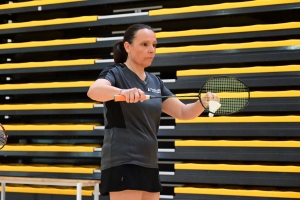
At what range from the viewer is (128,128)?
2.46m

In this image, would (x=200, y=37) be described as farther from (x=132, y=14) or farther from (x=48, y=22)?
(x=48, y=22)

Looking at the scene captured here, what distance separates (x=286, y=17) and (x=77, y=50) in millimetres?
2162

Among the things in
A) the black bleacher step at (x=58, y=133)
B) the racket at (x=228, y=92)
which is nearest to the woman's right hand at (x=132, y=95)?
the racket at (x=228, y=92)

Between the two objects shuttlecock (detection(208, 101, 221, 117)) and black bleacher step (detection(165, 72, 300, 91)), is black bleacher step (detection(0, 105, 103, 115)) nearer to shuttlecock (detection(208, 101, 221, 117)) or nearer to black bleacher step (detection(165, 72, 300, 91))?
→ black bleacher step (detection(165, 72, 300, 91))

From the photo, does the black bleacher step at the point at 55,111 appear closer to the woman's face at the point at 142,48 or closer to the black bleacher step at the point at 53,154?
the black bleacher step at the point at 53,154

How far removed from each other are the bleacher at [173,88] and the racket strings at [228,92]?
4.30ft

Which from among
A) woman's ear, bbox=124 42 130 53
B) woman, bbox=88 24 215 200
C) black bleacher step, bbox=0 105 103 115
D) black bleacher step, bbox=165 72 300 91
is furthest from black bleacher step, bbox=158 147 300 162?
woman's ear, bbox=124 42 130 53

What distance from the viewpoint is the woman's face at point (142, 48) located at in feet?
8.49

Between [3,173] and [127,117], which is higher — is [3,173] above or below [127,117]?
below

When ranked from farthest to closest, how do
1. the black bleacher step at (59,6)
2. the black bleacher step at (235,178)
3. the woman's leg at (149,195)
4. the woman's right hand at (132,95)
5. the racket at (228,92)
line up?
the black bleacher step at (59,6), the black bleacher step at (235,178), the racket at (228,92), the woman's leg at (149,195), the woman's right hand at (132,95)

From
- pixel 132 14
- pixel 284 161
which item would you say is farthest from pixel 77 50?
pixel 284 161

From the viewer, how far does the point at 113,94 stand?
7.74ft

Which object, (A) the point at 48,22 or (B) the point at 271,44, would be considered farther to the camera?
(A) the point at 48,22

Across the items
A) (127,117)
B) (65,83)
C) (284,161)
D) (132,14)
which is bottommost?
(284,161)
